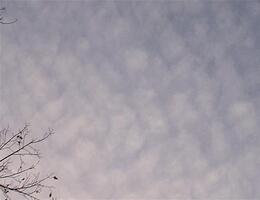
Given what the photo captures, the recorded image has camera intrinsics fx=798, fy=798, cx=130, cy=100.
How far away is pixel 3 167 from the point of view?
1702cm

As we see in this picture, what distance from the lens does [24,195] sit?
1714 cm

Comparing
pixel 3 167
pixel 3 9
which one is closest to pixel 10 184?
pixel 3 167

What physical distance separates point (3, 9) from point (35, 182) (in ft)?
12.3

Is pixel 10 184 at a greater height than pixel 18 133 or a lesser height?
lesser

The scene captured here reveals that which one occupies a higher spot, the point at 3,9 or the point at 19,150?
the point at 3,9

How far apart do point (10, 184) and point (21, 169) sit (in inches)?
16.3

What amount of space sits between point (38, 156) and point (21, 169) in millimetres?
484

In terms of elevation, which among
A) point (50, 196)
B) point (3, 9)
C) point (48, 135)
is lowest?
point (50, 196)

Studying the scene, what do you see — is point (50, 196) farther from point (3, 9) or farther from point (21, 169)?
point (3, 9)

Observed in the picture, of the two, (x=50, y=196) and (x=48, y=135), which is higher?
(x=48, y=135)

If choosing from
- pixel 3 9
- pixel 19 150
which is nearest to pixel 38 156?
pixel 19 150

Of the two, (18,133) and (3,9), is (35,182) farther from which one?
(3,9)

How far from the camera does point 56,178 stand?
56.9 feet

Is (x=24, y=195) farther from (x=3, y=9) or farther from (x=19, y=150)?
(x=3, y=9)
